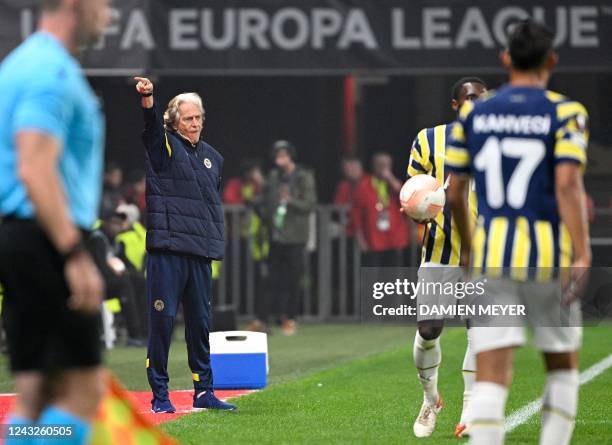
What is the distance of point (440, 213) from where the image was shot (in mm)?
9172

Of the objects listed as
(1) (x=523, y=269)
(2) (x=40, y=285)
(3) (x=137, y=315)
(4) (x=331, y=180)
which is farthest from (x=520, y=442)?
(4) (x=331, y=180)

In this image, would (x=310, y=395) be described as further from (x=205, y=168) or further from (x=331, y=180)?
(x=331, y=180)

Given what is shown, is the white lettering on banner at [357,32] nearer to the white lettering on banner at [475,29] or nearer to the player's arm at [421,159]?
the white lettering on banner at [475,29]

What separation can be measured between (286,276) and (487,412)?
1378 centimetres

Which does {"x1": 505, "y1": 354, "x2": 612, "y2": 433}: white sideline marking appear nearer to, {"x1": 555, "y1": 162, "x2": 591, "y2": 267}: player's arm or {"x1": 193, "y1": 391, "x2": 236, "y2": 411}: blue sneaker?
{"x1": 193, "y1": 391, "x2": 236, "y2": 411}: blue sneaker

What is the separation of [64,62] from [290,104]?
1875cm

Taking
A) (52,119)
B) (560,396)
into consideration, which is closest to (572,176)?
(560,396)

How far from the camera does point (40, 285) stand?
5176 mm

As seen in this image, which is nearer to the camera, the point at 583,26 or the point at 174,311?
the point at 174,311

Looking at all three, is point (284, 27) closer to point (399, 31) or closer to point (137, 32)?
point (399, 31)

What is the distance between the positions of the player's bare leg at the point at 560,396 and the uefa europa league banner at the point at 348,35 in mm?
11765

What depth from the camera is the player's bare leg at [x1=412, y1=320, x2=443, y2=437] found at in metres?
9.12

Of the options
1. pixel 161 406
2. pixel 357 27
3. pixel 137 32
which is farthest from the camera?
pixel 357 27

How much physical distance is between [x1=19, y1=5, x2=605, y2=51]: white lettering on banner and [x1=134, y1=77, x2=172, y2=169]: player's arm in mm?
7496
